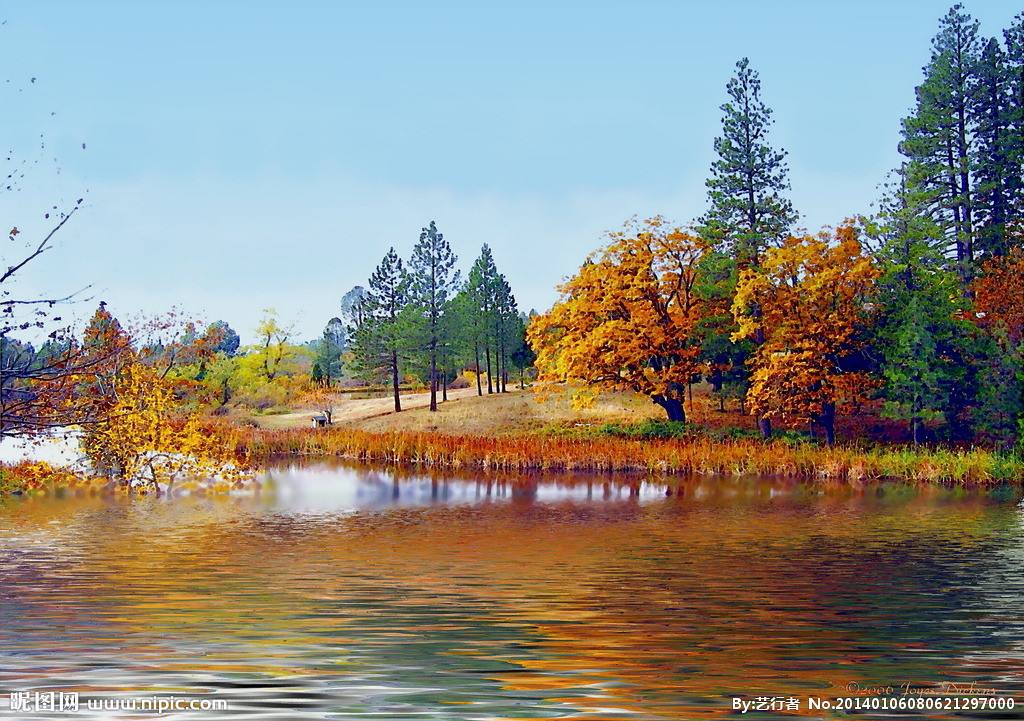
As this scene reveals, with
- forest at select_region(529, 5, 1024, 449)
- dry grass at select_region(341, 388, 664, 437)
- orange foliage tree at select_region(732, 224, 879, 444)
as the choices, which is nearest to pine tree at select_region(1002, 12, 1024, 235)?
forest at select_region(529, 5, 1024, 449)

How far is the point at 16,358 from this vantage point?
7719 mm

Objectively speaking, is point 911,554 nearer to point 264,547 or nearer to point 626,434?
point 264,547

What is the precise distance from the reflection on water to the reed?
1035 cm

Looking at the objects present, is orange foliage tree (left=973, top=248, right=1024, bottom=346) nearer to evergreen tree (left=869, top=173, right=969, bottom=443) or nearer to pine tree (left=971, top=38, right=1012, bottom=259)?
evergreen tree (left=869, top=173, right=969, bottom=443)

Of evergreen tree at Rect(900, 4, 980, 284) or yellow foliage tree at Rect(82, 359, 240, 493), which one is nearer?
yellow foliage tree at Rect(82, 359, 240, 493)

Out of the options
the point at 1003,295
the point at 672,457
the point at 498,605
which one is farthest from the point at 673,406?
the point at 498,605

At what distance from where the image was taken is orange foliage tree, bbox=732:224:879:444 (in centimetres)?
4372

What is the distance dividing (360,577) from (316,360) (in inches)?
3194

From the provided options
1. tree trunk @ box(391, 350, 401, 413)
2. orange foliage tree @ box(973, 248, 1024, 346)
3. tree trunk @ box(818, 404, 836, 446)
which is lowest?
tree trunk @ box(818, 404, 836, 446)

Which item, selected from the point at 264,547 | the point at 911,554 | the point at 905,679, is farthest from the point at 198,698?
the point at 911,554

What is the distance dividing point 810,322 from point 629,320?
9289 millimetres

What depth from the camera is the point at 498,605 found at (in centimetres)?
1246

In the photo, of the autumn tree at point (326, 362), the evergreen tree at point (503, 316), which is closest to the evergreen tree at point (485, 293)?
the evergreen tree at point (503, 316)

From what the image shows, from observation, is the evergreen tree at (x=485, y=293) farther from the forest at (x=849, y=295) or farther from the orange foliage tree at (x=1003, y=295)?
the orange foliage tree at (x=1003, y=295)
